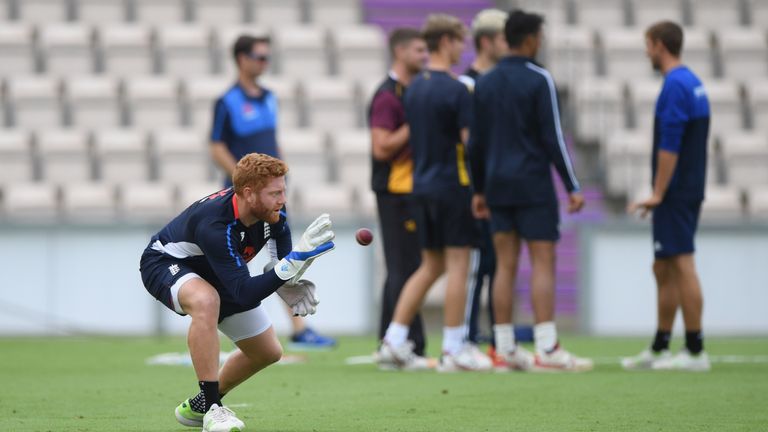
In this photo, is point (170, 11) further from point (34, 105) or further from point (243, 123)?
point (243, 123)

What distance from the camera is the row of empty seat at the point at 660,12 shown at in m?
16.0

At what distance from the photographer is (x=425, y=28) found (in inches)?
344

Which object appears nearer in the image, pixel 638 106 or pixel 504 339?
pixel 504 339

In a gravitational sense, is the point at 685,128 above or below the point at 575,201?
above

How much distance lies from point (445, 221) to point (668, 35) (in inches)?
73.5

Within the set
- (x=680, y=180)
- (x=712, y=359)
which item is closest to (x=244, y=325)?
(x=680, y=180)

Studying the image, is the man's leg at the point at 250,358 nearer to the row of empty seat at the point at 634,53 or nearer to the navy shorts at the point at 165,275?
the navy shorts at the point at 165,275

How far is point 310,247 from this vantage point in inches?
210

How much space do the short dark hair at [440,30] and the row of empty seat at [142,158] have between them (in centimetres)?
519

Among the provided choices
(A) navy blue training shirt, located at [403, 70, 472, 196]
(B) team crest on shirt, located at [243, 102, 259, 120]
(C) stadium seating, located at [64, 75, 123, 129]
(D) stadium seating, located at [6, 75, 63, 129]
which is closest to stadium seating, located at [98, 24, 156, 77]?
(C) stadium seating, located at [64, 75, 123, 129]

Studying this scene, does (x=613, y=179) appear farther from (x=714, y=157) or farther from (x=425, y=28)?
(x=425, y=28)

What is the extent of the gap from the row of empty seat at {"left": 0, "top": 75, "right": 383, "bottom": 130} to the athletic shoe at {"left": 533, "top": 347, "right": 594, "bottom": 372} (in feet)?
21.9

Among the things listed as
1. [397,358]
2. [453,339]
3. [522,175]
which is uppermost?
[522,175]

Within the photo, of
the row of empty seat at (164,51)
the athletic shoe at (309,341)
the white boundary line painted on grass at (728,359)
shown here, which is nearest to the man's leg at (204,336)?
the white boundary line painted on grass at (728,359)
